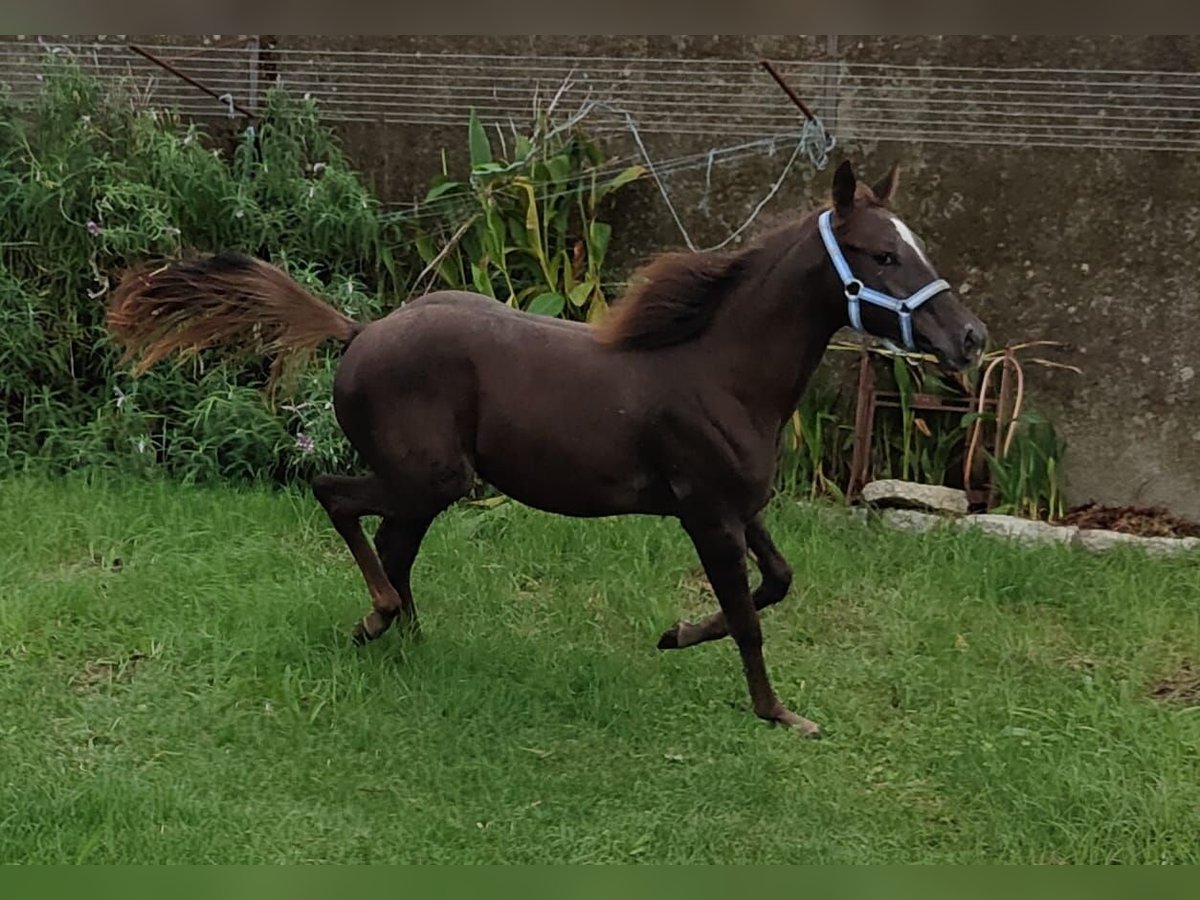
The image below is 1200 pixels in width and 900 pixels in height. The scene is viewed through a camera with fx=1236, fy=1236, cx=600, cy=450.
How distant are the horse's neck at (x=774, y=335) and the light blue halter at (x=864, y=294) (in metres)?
0.08

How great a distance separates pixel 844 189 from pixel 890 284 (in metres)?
0.28

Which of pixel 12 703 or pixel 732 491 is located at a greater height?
pixel 732 491

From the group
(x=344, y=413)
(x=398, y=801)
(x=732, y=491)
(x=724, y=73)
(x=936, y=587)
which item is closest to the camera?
(x=398, y=801)

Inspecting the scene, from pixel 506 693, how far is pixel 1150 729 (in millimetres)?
1891

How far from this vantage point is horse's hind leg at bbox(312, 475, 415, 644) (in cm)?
374

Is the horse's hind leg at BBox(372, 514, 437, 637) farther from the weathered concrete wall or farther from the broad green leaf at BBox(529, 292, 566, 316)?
the weathered concrete wall

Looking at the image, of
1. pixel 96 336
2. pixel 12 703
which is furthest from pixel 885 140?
pixel 12 703

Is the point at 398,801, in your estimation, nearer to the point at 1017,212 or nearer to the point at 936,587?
the point at 936,587

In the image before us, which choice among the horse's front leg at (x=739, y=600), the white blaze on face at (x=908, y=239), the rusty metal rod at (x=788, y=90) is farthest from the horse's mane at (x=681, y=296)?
the rusty metal rod at (x=788, y=90)

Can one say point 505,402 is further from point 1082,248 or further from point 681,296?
point 1082,248

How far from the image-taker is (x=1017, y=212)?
5570 mm

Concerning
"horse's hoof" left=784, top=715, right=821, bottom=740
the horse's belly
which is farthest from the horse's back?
"horse's hoof" left=784, top=715, right=821, bottom=740

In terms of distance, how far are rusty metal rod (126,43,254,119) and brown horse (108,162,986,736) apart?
259 centimetres

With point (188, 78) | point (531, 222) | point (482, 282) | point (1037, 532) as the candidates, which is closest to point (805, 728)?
point (1037, 532)
